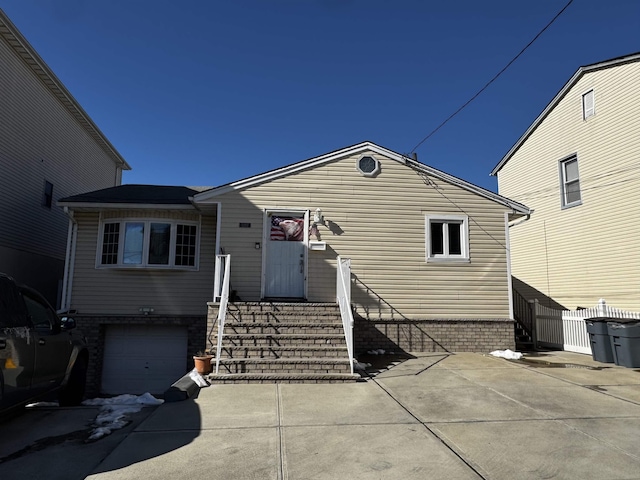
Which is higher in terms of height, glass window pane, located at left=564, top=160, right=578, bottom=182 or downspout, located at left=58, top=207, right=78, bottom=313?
glass window pane, located at left=564, top=160, right=578, bottom=182

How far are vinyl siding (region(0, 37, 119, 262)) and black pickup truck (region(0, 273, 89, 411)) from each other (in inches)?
297

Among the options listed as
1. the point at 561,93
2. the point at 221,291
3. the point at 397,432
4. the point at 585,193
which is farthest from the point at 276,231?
the point at 561,93

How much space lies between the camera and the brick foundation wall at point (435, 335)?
398 inches

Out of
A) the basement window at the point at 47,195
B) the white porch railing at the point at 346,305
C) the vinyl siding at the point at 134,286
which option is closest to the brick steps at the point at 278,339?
the white porch railing at the point at 346,305

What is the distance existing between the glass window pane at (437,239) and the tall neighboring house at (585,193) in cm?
546

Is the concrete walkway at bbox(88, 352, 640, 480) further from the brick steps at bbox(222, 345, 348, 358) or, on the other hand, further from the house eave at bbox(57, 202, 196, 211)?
the house eave at bbox(57, 202, 196, 211)

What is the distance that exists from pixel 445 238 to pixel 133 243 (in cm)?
794

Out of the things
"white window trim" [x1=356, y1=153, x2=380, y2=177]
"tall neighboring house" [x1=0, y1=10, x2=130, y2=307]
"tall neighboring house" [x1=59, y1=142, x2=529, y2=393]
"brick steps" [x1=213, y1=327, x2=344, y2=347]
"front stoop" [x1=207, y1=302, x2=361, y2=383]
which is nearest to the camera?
"front stoop" [x1=207, y1=302, x2=361, y2=383]

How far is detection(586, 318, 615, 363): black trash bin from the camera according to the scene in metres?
8.77

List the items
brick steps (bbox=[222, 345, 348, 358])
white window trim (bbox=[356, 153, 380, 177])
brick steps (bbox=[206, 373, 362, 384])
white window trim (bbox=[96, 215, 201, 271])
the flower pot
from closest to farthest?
1. brick steps (bbox=[206, 373, 362, 384])
2. the flower pot
3. brick steps (bbox=[222, 345, 348, 358])
4. white window trim (bbox=[356, 153, 380, 177])
5. white window trim (bbox=[96, 215, 201, 271])

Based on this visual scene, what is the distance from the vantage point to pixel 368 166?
10812 mm

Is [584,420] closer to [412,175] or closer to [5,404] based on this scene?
[5,404]

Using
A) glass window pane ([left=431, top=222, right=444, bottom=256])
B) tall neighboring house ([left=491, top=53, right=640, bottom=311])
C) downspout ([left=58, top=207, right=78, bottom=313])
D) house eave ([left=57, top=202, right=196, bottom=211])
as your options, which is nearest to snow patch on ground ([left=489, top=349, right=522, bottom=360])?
glass window pane ([left=431, top=222, right=444, bottom=256])

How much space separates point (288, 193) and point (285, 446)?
7115 millimetres
